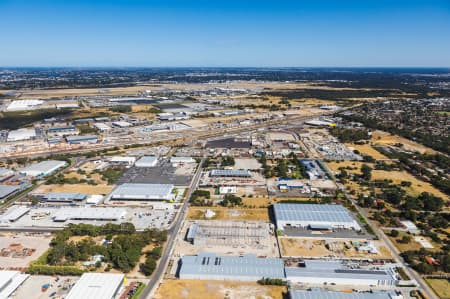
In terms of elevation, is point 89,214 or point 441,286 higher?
point 89,214

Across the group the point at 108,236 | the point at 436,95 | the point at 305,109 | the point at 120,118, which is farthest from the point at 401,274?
the point at 436,95

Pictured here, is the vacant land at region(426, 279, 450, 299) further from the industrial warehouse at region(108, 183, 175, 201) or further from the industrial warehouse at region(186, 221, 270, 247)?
the industrial warehouse at region(108, 183, 175, 201)

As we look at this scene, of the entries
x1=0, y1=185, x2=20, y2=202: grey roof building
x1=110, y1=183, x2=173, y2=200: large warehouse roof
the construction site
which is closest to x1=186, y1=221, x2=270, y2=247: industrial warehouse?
the construction site

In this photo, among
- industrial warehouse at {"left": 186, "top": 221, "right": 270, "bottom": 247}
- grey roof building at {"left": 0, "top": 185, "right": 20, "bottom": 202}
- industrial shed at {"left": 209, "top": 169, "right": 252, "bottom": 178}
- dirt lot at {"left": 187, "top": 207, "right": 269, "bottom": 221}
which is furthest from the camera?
industrial shed at {"left": 209, "top": 169, "right": 252, "bottom": 178}

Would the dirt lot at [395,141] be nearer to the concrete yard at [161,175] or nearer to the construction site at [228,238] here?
the concrete yard at [161,175]

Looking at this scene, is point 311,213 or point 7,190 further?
point 7,190

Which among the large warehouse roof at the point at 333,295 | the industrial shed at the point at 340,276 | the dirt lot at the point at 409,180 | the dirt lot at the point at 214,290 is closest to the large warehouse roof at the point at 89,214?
the dirt lot at the point at 214,290

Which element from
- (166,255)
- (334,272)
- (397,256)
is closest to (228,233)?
(166,255)

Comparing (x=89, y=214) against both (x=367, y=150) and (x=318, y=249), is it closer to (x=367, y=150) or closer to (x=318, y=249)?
(x=318, y=249)
